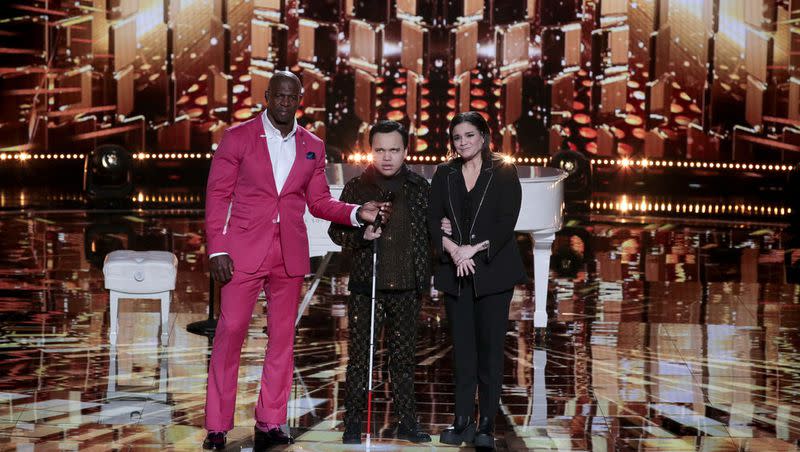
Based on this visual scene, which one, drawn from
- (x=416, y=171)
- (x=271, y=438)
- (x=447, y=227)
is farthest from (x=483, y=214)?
A: (x=416, y=171)

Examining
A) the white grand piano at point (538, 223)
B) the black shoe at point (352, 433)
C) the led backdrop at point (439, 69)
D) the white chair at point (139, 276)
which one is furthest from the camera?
the led backdrop at point (439, 69)

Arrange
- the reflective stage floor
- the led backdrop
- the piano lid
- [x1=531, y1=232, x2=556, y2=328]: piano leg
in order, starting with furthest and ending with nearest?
the led backdrop, the piano lid, [x1=531, y1=232, x2=556, y2=328]: piano leg, the reflective stage floor

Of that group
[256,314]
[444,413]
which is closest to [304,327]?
[256,314]

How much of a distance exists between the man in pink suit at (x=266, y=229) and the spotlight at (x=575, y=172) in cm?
935

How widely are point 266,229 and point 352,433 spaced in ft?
2.65

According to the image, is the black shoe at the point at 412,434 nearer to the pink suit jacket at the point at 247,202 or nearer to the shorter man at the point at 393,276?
the shorter man at the point at 393,276

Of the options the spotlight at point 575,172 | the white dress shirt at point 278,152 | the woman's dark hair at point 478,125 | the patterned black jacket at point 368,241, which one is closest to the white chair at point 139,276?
the patterned black jacket at point 368,241

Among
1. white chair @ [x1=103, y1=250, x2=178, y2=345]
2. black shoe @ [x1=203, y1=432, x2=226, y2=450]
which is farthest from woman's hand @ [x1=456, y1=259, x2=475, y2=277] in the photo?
white chair @ [x1=103, y1=250, x2=178, y2=345]

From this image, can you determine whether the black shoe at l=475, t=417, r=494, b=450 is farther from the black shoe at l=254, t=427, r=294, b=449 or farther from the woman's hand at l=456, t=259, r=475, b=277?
the black shoe at l=254, t=427, r=294, b=449

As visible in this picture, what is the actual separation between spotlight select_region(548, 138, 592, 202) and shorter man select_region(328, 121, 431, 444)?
9.19 m

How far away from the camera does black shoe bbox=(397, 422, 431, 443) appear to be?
443 cm

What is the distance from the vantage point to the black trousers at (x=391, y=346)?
4391 mm

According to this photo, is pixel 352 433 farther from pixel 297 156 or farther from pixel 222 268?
pixel 297 156

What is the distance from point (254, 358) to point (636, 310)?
2.56 metres
